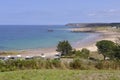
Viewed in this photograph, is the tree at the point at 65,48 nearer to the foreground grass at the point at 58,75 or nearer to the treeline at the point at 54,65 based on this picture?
the treeline at the point at 54,65

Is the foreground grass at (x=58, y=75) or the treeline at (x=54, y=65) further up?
the treeline at (x=54, y=65)

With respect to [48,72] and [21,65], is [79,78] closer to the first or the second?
[48,72]

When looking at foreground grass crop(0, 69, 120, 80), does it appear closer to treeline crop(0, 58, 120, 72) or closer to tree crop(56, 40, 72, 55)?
treeline crop(0, 58, 120, 72)

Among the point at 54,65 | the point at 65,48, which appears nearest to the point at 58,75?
the point at 54,65

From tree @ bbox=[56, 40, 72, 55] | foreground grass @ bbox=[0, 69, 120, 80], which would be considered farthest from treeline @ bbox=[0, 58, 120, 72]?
tree @ bbox=[56, 40, 72, 55]

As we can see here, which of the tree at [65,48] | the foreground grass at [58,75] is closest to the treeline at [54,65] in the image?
the foreground grass at [58,75]

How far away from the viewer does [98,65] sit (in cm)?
1143

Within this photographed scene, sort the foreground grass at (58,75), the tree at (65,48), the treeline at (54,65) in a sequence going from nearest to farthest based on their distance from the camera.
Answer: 1. the foreground grass at (58,75)
2. the treeline at (54,65)
3. the tree at (65,48)

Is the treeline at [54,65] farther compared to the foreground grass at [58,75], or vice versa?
the treeline at [54,65]

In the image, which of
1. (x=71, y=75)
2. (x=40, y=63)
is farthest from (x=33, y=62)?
(x=71, y=75)

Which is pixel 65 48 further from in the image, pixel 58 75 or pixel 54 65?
pixel 58 75

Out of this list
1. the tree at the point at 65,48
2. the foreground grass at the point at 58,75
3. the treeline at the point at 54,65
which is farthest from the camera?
the tree at the point at 65,48

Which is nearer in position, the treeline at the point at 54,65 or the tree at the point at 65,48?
the treeline at the point at 54,65

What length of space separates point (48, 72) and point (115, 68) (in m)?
3.14
